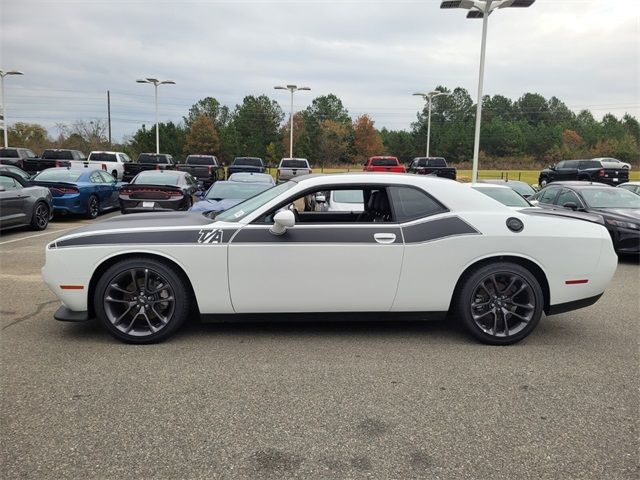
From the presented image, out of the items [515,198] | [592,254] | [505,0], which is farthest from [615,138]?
[592,254]

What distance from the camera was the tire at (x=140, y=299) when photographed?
14.1 feet

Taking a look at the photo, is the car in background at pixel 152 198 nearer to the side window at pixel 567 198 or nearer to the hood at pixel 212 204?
the hood at pixel 212 204

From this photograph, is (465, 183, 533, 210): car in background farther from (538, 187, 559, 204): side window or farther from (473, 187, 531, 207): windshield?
(538, 187, 559, 204): side window

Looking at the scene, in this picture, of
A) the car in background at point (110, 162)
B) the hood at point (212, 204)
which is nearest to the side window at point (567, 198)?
the hood at point (212, 204)

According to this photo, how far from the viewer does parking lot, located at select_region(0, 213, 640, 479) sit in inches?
106

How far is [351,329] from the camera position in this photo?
4879 mm

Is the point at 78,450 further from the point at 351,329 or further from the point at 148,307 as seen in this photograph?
the point at 351,329

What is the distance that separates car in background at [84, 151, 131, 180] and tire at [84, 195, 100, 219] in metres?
12.6

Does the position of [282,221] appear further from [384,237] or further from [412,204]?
[412,204]

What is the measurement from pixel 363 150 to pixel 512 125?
27.6m

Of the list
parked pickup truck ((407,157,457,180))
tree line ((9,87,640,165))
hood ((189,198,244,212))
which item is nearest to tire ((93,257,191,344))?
hood ((189,198,244,212))

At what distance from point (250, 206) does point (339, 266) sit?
1.05 metres

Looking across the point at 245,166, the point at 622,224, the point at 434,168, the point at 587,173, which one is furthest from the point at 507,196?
the point at 587,173

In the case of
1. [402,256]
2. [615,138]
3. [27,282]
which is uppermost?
[615,138]
